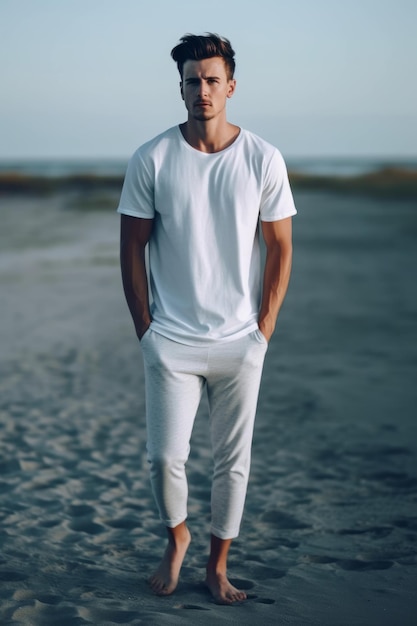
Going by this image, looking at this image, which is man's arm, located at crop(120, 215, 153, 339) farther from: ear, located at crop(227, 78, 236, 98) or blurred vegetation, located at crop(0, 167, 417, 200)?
blurred vegetation, located at crop(0, 167, 417, 200)

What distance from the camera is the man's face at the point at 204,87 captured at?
309 cm

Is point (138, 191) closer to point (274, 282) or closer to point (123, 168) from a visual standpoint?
point (274, 282)

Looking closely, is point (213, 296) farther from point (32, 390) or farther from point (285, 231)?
→ point (32, 390)

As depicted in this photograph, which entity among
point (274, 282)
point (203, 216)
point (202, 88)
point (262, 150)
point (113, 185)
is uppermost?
point (113, 185)

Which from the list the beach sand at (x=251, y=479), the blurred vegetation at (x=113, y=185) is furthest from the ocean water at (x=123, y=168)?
the beach sand at (x=251, y=479)

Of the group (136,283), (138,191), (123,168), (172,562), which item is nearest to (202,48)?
(138,191)

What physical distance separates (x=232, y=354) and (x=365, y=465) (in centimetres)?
242

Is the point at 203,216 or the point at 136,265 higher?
the point at 203,216

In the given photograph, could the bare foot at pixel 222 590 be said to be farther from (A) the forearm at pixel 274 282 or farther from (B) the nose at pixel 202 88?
(B) the nose at pixel 202 88

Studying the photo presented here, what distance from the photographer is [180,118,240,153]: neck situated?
311 cm

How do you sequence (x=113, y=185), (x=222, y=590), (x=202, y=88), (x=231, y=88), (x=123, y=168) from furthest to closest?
(x=123, y=168) → (x=113, y=185) → (x=222, y=590) → (x=231, y=88) → (x=202, y=88)

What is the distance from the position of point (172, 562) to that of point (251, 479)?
1726 millimetres

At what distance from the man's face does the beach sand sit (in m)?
1.71

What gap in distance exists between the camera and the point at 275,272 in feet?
10.7
